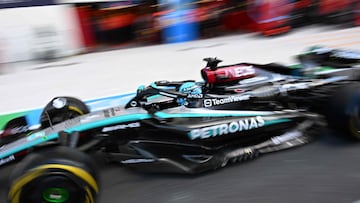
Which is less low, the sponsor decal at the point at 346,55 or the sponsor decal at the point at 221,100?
the sponsor decal at the point at 346,55

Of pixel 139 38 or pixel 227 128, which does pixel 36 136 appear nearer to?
pixel 227 128

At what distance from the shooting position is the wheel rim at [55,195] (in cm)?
215

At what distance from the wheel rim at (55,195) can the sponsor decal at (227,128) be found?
0.96m

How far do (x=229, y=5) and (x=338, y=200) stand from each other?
20.3ft

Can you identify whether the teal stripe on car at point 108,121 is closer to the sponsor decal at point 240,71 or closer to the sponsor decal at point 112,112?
the sponsor decal at point 112,112

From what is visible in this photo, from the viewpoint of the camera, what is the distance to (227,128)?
2781 millimetres

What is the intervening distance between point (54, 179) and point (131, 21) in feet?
19.2

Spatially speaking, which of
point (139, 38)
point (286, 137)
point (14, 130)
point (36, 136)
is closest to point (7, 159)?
point (36, 136)

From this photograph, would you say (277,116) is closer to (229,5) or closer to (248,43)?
(248,43)

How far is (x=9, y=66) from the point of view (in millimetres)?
6441

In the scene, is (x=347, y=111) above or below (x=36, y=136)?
below

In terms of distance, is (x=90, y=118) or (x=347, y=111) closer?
(x=90, y=118)

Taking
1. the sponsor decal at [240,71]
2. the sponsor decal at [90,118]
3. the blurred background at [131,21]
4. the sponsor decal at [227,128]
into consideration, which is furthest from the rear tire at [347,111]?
the blurred background at [131,21]

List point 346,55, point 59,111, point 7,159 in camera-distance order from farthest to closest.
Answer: point 346,55 < point 59,111 < point 7,159
